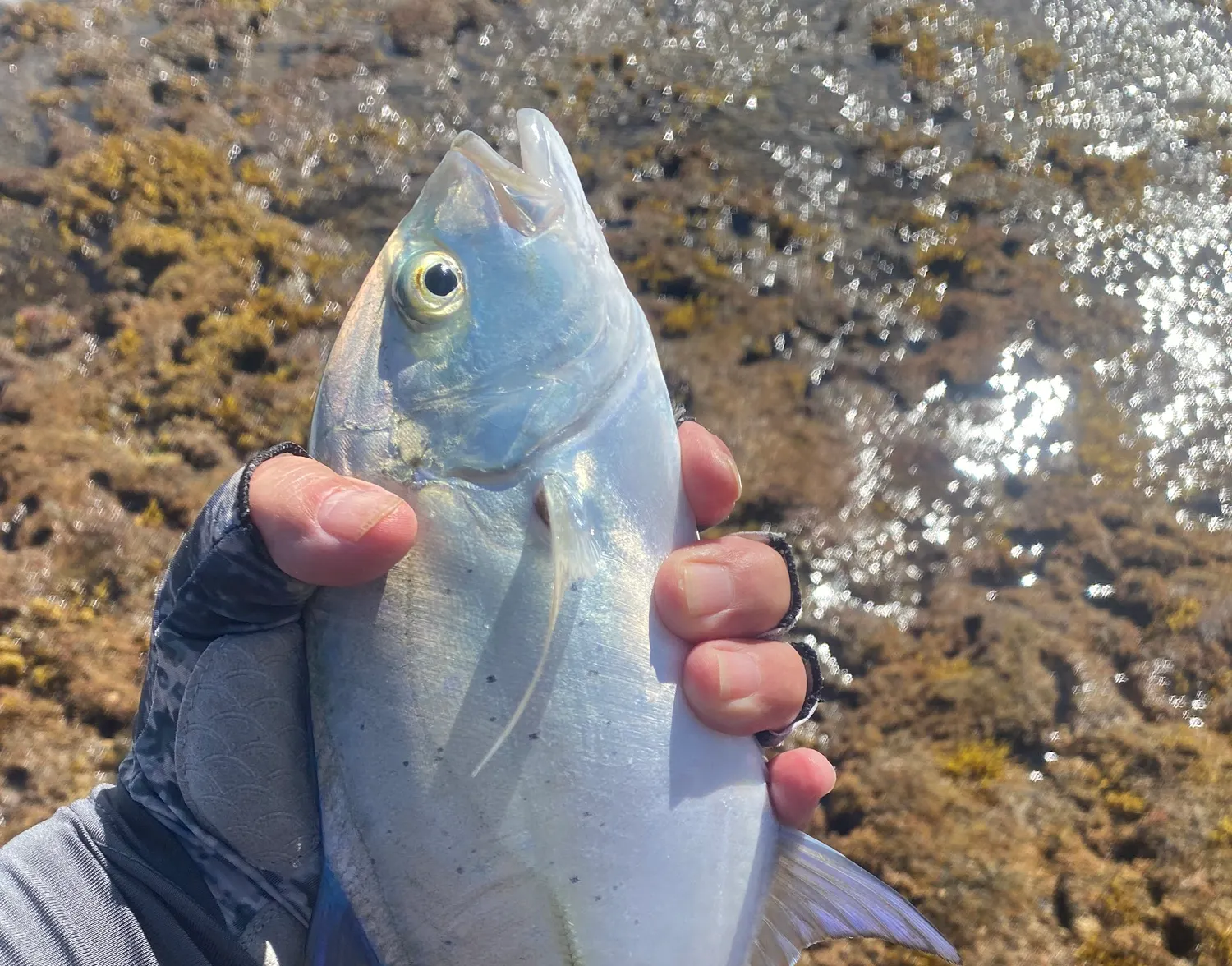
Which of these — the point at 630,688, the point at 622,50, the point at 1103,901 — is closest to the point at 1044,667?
the point at 1103,901

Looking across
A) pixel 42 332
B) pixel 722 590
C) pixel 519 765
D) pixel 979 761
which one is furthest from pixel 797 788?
pixel 42 332

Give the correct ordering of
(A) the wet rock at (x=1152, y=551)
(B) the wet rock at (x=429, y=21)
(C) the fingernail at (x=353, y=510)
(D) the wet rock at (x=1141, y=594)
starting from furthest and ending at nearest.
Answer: (B) the wet rock at (x=429, y=21) → (A) the wet rock at (x=1152, y=551) → (D) the wet rock at (x=1141, y=594) → (C) the fingernail at (x=353, y=510)

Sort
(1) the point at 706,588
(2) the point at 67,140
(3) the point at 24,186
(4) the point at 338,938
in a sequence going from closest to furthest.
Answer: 1. (4) the point at 338,938
2. (1) the point at 706,588
3. (3) the point at 24,186
4. (2) the point at 67,140

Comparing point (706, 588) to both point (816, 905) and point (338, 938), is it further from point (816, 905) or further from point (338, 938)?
point (338, 938)

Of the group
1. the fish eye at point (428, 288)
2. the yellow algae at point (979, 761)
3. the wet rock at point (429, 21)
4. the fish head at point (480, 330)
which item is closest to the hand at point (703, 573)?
the fish head at point (480, 330)

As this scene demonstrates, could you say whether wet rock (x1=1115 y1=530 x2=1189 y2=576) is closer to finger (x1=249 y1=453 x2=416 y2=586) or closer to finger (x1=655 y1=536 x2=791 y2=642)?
finger (x1=655 y1=536 x2=791 y2=642)

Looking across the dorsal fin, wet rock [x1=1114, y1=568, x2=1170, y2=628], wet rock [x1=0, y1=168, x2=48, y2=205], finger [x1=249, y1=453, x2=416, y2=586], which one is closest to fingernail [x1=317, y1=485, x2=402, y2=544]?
finger [x1=249, y1=453, x2=416, y2=586]

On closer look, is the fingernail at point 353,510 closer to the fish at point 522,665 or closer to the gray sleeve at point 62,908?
the fish at point 522,665

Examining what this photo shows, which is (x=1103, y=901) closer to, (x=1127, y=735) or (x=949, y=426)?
(x=1127, y=735)
